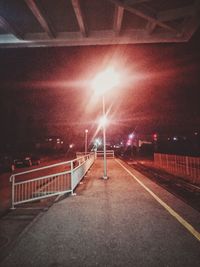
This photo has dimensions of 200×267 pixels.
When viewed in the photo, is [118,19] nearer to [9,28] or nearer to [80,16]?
[80,16]

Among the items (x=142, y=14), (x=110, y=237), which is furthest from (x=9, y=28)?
(x=110, y=237)

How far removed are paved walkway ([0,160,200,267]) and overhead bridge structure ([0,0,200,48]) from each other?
459cm

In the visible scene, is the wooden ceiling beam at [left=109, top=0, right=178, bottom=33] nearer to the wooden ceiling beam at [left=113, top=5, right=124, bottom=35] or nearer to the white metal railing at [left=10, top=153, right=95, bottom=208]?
the wooden ceiling beam at [left=113, top=5, right=124, bottom=35]

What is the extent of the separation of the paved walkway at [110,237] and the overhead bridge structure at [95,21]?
459 cm

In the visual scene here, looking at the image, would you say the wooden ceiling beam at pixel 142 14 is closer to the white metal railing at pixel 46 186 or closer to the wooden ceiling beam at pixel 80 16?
the wooden ceiling beam at pixel 80 16

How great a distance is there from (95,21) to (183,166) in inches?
550

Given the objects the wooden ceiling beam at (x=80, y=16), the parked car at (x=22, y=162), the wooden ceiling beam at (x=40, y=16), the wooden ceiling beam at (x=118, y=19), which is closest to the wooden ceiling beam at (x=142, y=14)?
the wooden ceiling beam at (x=118, y=19)

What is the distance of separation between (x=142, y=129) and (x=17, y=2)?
52.4 metres

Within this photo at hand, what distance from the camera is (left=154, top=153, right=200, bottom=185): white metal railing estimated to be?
1388 cm

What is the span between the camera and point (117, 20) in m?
4.55

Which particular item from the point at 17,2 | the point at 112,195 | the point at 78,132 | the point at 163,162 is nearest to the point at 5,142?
the point at 163,162

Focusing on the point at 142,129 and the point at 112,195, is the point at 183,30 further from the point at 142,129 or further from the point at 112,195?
the point at 142,129

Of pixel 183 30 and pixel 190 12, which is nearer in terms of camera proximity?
pixel 190 12

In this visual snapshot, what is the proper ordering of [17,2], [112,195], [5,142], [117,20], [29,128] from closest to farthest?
[17,2] < [117,20] < [112,195] < [5,142] < [29,128]
